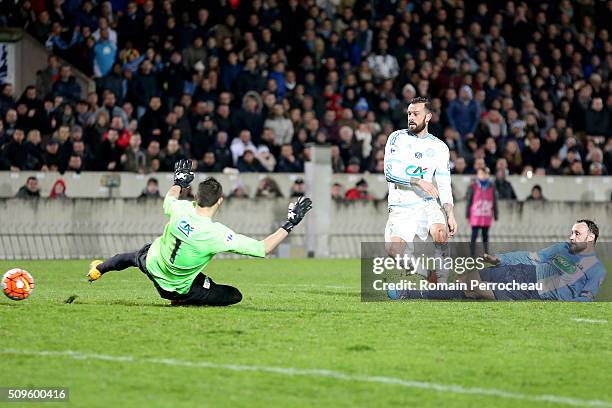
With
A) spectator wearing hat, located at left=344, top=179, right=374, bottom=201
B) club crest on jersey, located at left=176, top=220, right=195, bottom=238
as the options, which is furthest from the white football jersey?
spectator wearing hat, located at left=344, top=179, right=374, bottom=201

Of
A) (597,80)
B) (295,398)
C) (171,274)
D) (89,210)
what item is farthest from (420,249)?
(597,80)

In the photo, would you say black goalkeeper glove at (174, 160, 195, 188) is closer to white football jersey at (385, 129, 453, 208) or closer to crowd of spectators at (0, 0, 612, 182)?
white football jersey at (385, 129, 453, 208)

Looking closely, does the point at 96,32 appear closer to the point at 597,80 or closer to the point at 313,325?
the point at 597,80

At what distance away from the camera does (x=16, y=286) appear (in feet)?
42.5

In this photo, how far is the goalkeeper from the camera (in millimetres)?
12258

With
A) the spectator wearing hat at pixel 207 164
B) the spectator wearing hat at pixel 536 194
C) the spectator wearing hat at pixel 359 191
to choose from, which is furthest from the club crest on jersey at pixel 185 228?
the spectator wearing hat at pixel 536 194

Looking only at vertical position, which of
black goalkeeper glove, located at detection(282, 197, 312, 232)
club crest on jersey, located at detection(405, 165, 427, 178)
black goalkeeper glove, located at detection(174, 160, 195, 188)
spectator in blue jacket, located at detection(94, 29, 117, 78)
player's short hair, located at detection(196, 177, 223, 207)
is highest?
spectator in blue jacket, located at detection(94, 29, 117, 78)

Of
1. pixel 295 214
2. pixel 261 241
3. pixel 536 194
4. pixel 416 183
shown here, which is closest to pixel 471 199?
pixel 536 194

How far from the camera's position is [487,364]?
31.2 ft

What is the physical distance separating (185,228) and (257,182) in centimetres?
1308

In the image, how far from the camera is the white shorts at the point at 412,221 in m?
14.5

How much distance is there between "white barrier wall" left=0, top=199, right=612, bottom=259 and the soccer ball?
9.78 m

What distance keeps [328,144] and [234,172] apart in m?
2.07

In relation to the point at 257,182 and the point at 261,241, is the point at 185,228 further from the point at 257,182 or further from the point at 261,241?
the point at 257,182
